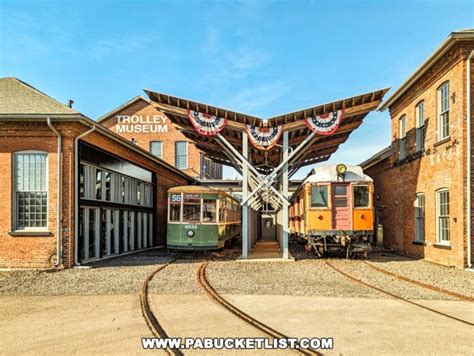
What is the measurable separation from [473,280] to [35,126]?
12803 millimetres

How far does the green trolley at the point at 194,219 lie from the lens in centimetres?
1789

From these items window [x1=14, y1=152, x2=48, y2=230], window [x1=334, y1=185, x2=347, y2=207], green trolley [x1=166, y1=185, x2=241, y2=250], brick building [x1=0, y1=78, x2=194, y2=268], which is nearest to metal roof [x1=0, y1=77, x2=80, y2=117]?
brick building [x1=0, y1=78, x2=194, y2=268]

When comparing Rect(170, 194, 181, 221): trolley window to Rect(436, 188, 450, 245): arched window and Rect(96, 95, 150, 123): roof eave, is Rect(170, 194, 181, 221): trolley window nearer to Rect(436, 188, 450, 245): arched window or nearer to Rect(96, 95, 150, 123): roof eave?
Rect(436, 188, 450, 245): arched window

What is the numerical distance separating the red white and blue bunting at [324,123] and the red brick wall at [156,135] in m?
22.3

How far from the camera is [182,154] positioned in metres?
39.1

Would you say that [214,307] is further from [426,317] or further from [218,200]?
[218,200]

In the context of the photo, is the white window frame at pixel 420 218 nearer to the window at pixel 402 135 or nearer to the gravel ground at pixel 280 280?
the window at pixel 402 135

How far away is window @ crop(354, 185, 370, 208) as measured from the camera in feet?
55.3

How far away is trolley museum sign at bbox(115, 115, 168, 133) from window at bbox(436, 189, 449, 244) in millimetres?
26954

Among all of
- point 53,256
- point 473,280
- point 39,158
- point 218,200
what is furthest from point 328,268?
point 39,158

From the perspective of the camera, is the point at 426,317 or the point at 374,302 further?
the point at 374,302

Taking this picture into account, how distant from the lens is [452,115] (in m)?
14.6

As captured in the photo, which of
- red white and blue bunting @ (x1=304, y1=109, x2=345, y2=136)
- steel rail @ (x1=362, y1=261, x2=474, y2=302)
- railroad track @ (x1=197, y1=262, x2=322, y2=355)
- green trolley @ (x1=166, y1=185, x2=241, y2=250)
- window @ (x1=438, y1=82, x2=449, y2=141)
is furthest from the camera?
green trolley @ (x1=166, y1=185, x2=241, y2=250)

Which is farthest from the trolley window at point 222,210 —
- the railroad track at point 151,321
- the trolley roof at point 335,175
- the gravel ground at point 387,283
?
the railroad track at point 151,321
